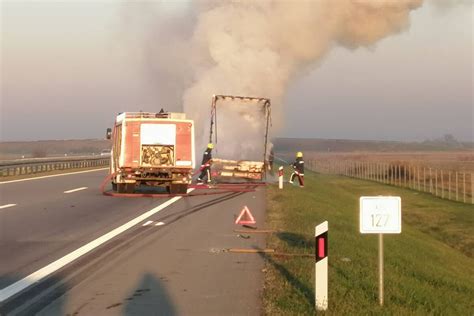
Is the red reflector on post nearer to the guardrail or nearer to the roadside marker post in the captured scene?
the roadside marker post

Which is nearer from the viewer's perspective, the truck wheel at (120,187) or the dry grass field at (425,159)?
the truck wheel at (120,187)

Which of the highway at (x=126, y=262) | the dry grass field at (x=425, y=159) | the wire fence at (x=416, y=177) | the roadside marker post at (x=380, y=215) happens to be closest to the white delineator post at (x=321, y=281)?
the roadside marker post at (x=380, y=215)

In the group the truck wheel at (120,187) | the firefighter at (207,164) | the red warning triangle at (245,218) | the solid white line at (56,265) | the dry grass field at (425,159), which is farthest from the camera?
the dry grass field at (425,159)

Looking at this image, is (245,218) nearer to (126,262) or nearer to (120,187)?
(126,262)

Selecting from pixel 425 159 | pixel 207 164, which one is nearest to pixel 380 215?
pixel 207 164

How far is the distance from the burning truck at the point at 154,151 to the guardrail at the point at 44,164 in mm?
13648

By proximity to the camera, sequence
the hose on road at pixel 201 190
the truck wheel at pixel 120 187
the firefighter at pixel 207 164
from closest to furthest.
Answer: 1. the hose on road at pixel 201 190
2. the truck wheel at pixel 120 187
3. the firefighter at pixel 207 164

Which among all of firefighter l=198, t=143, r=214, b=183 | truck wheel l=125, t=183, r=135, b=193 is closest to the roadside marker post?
truck wheel l=125, t=183, r=135, b=193

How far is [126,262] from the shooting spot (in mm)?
8922

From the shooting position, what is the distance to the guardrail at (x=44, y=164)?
3314cm

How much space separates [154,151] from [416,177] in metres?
24.8

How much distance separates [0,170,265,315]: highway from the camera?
21.6 ft

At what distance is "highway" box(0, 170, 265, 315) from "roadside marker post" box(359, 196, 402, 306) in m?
1.43

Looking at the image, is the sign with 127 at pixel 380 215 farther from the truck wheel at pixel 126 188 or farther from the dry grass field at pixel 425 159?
the dry grass field at pixel 425 159
